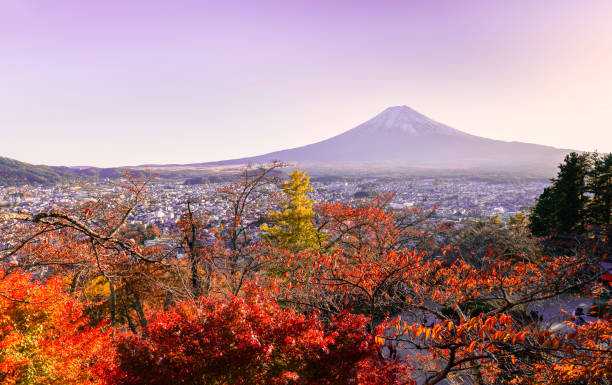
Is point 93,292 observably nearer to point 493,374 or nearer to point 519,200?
point 493,374

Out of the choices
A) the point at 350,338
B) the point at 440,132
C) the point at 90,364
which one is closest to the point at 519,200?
the point at 350,338

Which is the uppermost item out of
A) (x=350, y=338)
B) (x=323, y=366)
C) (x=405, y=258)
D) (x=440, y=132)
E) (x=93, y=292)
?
(x=440, y=132)

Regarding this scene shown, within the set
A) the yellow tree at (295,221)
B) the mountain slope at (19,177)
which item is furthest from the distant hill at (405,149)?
the yellow tree at (295,221)

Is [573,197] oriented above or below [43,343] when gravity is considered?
above

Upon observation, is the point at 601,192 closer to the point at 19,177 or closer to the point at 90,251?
the point at 90,251

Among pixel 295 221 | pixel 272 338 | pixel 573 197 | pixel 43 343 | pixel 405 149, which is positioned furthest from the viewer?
Result: pixel 405 149

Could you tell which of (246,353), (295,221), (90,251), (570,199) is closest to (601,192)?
(570,199)
